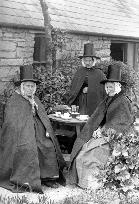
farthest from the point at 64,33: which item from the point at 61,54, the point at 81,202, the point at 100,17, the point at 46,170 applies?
the point at 81,202

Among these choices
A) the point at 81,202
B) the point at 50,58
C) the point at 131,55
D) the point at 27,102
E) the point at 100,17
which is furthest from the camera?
the point at 131,55

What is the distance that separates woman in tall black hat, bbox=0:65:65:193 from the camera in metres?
6.32

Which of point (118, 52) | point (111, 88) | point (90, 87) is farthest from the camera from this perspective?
point (118, 52)

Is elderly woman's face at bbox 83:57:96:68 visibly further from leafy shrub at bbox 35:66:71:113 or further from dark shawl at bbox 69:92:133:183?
dark shawl at bbox 69:92:133:183

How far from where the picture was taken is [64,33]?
388 inches

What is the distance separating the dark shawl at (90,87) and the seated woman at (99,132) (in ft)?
4.70

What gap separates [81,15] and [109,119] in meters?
5.17

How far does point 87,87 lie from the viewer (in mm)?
8469

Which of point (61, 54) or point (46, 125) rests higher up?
point (61, 54)

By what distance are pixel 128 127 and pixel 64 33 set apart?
406 cm

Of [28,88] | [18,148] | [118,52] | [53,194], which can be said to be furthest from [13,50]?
[118,52]

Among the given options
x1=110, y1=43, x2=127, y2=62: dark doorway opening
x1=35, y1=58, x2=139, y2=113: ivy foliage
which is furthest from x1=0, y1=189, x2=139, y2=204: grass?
x1=110, y1=43, x2=127, y2=62: dark doorway opening

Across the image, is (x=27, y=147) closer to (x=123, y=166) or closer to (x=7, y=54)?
(x=123, y=166)

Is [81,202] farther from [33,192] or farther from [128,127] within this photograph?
[128,127]
